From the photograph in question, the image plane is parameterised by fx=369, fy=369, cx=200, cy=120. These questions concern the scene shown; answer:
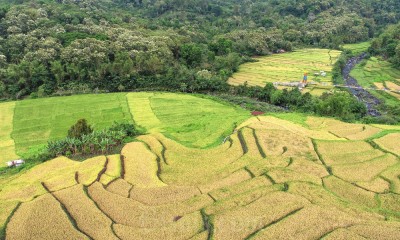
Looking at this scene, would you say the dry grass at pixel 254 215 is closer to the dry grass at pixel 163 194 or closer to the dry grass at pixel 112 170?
the dry grass at pixel 163 194

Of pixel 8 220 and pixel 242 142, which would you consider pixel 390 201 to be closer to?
pixel 242 142

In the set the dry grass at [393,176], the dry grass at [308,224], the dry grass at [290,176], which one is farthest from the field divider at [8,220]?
the dry grass at [393,176]

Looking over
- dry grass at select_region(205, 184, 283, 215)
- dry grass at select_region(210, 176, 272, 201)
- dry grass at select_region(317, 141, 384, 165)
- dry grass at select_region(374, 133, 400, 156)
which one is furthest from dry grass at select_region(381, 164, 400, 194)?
dry grass at select_region(210, 176, 272, 201)

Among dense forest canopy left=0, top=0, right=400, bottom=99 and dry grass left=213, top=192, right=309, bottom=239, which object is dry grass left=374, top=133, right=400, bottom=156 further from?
dense forest canopy left=0, top=0, right=400, bottom=99

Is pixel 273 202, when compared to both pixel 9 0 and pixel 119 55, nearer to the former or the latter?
pixel 119 55

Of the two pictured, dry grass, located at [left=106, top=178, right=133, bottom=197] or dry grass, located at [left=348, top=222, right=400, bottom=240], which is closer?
dry grass, located at [left=348, top=222, right=400, bottom=240]

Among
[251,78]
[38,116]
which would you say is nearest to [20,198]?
[38,116]
